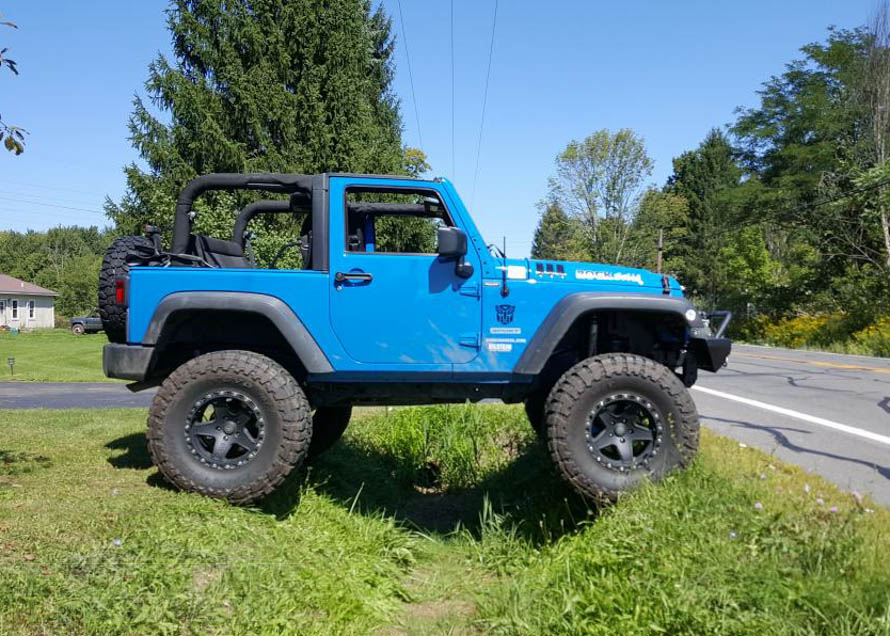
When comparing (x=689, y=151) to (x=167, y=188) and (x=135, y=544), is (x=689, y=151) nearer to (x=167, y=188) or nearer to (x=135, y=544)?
(x=167, y=188)

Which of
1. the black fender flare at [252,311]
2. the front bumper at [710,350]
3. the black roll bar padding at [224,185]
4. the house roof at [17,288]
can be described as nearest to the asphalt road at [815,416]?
the front bumper at [710,350]

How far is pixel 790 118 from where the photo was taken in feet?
118

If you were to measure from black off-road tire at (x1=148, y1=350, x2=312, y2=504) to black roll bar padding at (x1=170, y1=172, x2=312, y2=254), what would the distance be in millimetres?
1131

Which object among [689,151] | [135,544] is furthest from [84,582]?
[689,151]

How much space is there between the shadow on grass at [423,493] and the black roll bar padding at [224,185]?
1.68m

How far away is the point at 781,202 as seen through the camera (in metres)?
33.5

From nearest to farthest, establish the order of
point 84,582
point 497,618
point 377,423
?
point 84,582 < point 497,618 < point 377,423

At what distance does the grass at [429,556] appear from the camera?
285 cm

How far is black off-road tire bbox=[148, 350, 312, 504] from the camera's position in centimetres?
421

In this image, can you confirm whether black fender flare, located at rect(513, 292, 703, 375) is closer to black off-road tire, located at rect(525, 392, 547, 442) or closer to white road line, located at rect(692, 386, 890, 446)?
black off-road tire, located at rect(525, 392, 547, 442)

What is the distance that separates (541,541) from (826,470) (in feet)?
7.58

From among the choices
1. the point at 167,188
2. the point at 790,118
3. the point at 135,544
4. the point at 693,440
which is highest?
the point at 790,118

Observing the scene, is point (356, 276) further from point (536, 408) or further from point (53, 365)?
point (53, 365)

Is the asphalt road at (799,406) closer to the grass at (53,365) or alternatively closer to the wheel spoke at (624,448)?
the wheel spoke at (624,448)
